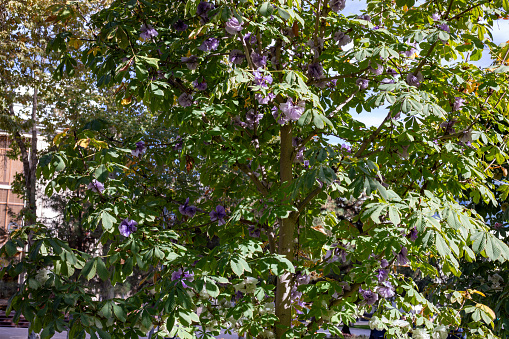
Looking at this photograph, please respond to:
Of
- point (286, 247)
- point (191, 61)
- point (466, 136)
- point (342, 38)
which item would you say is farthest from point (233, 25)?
point (466, 136)

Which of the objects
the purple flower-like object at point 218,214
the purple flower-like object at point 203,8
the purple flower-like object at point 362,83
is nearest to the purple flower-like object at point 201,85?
the purple flower-like object at point 203,8

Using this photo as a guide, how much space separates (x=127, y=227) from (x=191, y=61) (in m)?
1.29

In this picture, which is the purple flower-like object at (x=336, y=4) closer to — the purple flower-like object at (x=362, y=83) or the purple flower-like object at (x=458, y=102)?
the purple flower-like object at (x=362, y=83)

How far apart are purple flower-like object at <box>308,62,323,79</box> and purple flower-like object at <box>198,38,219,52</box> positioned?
0.73m

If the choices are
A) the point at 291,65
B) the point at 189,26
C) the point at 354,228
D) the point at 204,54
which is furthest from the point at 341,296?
the point at 189,26

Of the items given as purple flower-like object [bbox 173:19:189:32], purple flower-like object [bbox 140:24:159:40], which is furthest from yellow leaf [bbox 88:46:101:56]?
purple flower-like object [bbox 173:19:189:32]

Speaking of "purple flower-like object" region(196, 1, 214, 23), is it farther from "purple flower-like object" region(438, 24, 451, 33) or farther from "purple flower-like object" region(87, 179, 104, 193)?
"purple flower-like object" region(438, 24, 451, 33)

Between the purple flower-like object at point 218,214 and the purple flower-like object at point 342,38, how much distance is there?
1.57 meters

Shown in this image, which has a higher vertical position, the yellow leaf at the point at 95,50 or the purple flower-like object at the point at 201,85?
the yellow leaf at the point at 95,50

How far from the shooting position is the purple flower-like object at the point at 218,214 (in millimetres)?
3555

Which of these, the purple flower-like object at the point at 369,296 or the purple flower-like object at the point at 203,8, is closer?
the purple flower-like object at the point at 203,8

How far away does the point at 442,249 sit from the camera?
2.23m

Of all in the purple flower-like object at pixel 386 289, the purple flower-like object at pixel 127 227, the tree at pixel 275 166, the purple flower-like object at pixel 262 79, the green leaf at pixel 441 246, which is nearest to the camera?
the green leaf at pixel 441 246

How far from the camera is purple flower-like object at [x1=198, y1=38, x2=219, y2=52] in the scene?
3178mm
